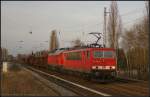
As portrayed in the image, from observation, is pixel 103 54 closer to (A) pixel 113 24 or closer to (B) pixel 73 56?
(B) pixel 73 56

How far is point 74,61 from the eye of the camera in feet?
99.5

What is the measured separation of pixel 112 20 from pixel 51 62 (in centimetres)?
1367

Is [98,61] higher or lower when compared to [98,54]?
lower

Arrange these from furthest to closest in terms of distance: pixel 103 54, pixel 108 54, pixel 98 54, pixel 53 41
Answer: pixel 53 41 → pixel 108 54 → pixel 103 54 → pixel 98 54

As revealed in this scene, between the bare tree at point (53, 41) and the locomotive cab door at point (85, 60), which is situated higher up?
the bare tree at point (53, 41)

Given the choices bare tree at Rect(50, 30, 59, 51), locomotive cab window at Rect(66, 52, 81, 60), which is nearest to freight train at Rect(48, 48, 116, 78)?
locomotive cab window at Rect(66, 52, 81, 60)

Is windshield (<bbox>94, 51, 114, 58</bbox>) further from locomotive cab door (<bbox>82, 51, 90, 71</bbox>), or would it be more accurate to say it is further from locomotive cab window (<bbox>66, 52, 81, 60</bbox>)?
locomotive cab window (<bbox>66, 52, 81, 60</bbox>)

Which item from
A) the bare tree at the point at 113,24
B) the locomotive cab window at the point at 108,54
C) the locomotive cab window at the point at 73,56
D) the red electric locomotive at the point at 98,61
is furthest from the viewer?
the bare tree at the point at 113,24

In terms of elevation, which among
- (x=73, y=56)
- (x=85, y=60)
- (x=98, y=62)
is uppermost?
(x=73, y=56)

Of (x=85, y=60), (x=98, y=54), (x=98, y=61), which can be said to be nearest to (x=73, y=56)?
(x=85, y=60)

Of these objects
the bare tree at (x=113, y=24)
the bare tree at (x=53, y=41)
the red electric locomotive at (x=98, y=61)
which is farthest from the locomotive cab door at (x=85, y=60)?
the bare tree at (x=53, y=41)

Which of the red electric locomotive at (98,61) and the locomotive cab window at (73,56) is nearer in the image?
the red electric locomotive at (98,61)

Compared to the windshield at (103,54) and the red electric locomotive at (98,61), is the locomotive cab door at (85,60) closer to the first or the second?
the red electric locomotive at (98,61)

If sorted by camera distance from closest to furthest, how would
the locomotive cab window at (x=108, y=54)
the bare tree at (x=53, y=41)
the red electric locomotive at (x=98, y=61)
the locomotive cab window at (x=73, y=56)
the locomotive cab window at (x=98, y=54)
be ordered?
the red electric locomotive at (x=98, y=61) < the locomotive cab window at (x=98, y=54) < the locomotive cab window at (x=108, y=54) < the locomotive cab window at (x=73, y=56) < the bare tree at (x=53, y=41)
